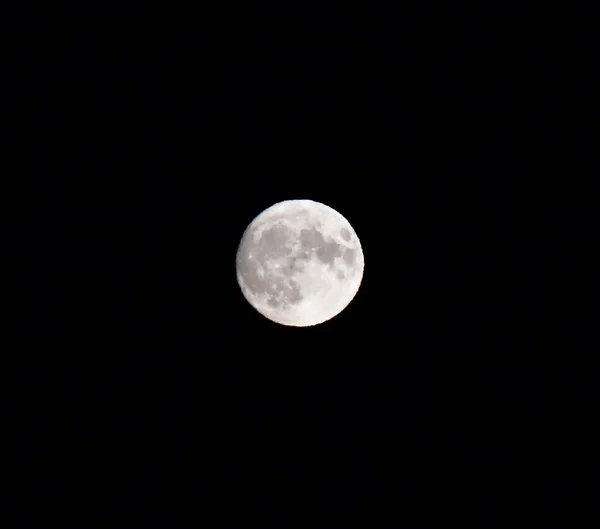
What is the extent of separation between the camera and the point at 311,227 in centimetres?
503

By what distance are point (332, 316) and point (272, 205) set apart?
121 cm

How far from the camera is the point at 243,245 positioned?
5180 mm

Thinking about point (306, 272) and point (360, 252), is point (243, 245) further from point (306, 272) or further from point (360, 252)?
point (360, 252)

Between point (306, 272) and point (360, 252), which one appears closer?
point (306, 272)

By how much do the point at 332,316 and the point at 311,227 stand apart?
870 millimetres

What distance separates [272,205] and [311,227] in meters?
0.51

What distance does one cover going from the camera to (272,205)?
5.30m

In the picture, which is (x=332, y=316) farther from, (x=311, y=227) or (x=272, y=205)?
(x=272, y=205)

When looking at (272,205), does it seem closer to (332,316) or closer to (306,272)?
(306,272)

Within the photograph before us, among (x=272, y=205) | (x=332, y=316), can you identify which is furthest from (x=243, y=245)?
(x=332, y=316)

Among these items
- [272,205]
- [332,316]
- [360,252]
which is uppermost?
[272,205]

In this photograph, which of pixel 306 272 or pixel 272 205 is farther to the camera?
pixel 272 205

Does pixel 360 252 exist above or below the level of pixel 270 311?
above

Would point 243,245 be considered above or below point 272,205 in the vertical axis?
below
